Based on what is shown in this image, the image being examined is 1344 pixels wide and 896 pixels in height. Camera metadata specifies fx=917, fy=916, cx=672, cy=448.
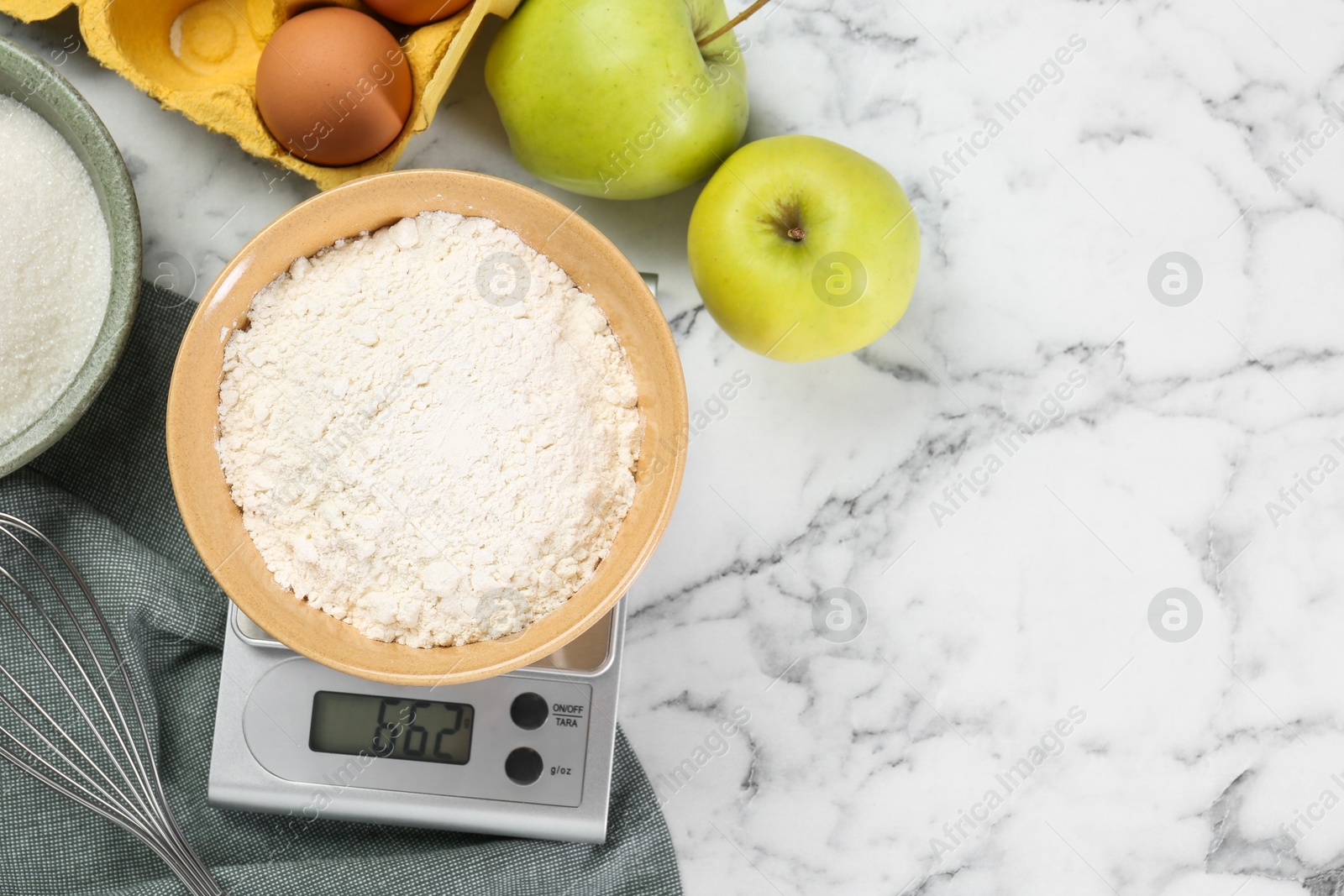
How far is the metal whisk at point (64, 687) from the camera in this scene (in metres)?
0.68

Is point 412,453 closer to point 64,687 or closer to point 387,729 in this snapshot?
point 387,729

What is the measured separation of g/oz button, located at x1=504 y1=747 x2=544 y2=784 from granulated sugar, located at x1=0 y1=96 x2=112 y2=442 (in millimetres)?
407

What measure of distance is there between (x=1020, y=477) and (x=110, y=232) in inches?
28.5

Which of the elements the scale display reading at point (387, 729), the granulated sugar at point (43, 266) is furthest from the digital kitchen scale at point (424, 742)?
the granulated sugar at point (43, 266)

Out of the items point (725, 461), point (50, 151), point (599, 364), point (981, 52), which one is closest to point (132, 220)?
point (50, 151)

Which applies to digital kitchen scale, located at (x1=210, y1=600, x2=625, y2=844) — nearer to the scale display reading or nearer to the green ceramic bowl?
the scale display reading

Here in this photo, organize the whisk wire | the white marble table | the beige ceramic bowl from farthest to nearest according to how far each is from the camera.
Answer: the white marble table, the whisk wire, the beige ceramic bowl

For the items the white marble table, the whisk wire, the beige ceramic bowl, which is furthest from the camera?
the white marble table

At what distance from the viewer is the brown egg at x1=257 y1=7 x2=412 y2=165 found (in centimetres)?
62

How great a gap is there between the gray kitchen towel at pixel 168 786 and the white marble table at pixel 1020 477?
0.08 m

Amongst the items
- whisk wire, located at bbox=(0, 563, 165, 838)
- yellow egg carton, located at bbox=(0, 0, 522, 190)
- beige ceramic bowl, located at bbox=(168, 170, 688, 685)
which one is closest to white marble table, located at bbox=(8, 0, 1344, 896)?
yellow egg carton, located at bbox=(0, 0, 522, 190)

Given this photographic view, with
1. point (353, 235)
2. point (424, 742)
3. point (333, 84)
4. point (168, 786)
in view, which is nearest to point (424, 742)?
point (424, 742)

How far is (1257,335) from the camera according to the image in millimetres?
795

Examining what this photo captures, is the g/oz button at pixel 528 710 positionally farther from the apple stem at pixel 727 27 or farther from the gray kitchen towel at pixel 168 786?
the apple stem at pixel 727 27
